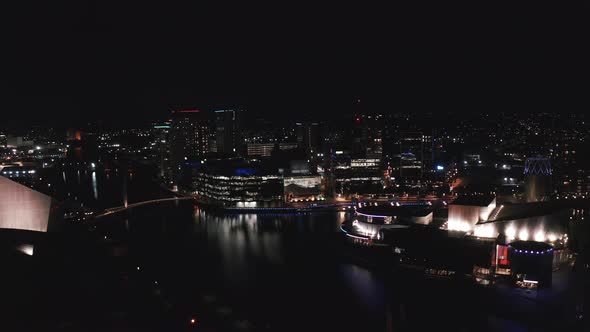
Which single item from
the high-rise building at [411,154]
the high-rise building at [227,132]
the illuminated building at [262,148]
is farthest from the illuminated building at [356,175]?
the high-rise building at [227,132]

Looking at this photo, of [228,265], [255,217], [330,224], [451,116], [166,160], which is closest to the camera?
[228,265]

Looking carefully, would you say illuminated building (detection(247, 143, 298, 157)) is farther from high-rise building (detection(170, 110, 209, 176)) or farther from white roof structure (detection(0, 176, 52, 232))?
white roof structure (detection(0, 176, 52, 232))

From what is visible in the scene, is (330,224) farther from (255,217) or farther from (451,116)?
(451,116)

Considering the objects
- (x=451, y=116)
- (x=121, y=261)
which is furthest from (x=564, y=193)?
(x=451, y=116)

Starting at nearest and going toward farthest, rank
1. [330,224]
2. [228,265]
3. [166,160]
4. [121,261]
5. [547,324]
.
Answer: [547,324] < [121,261] < [228,265] < [330,224] < [166,160]

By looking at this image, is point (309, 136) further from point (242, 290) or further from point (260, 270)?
point (242, 290)

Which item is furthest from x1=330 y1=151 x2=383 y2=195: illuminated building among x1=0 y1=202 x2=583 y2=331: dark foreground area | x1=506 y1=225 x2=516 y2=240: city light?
x1=506 y1=225 x2=516 y2=240: city light

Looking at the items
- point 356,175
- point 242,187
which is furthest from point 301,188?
point 356,175
